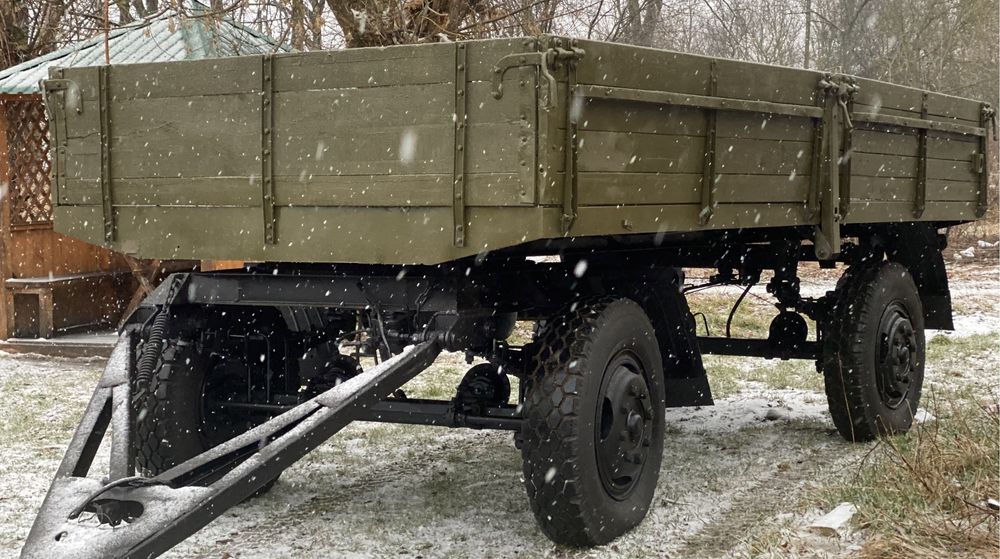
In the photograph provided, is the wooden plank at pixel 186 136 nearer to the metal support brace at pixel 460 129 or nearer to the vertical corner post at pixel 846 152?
the metal support brace at pixel 460 129

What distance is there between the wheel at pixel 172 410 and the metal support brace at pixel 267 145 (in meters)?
0.91

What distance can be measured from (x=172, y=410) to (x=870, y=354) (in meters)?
3.70

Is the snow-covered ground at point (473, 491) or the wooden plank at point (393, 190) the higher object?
the wooden plank at point (393, 190)

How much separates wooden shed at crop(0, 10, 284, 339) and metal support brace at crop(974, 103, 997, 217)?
6.15 meters

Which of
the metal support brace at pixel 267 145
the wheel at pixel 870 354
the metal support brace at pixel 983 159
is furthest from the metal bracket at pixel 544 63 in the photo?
the metal support brace at pixel 983 159

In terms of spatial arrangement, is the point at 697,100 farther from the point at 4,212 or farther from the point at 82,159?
the point at 4,212

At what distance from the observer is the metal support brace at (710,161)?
4656mm

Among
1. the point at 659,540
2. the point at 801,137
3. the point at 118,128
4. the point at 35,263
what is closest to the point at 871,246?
the point at 801,137

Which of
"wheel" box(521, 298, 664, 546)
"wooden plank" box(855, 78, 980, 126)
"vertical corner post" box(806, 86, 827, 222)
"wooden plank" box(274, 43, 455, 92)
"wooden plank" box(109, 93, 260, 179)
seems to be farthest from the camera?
"wooden plank" box(855, 78, 980, 126)

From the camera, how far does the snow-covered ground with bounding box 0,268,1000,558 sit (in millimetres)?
4594

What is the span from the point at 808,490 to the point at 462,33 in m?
5.74

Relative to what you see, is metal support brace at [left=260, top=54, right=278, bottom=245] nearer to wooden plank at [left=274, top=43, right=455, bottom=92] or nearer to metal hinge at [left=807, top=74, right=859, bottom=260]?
wooden plank at [left=274, top=43, right=455, bottom=92]

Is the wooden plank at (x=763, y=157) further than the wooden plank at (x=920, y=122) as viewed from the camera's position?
No

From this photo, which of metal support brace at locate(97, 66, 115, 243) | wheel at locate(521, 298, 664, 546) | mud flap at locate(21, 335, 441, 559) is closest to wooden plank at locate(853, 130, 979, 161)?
wheel at locate(521, 298, 664, 546)
